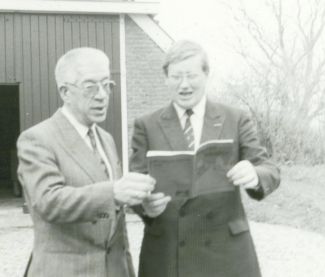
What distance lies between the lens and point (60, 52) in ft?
34.6

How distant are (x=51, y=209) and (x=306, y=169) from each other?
1338cm

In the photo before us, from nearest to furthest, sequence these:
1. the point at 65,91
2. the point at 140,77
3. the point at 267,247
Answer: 1. the point at 65,91
2. the point at 267,247
3. the point at 140,77

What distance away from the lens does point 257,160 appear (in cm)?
295

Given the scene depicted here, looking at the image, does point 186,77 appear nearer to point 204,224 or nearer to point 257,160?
point 257,160

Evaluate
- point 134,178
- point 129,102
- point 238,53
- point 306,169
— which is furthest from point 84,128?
point 238,53

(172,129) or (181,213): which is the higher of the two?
(172,129)

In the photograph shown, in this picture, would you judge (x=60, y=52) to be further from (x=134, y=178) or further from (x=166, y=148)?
(x=134, y=178)

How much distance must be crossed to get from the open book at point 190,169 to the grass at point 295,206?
6861 millimetres

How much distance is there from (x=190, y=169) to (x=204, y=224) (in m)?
0.52

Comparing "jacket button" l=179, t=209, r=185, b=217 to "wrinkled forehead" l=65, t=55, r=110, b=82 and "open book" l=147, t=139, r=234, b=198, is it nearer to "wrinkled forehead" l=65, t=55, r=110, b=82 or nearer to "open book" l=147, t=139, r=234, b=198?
"open book" l=147, t=139, r=234, b=198

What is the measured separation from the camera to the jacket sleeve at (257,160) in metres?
2.81

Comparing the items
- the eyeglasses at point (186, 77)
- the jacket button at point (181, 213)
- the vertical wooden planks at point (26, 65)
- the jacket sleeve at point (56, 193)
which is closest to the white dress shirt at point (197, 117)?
the eyeglasses at point (186, 77)

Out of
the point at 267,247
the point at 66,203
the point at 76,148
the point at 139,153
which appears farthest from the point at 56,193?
the point at 267,247

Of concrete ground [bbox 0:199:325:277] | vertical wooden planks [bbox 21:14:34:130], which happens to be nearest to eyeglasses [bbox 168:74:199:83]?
concrete ground [bbox 0:199:325:277]
